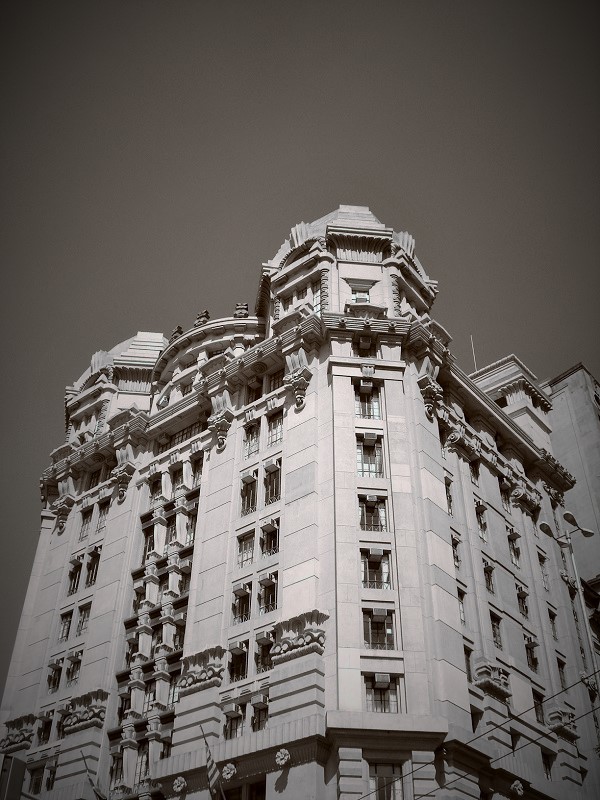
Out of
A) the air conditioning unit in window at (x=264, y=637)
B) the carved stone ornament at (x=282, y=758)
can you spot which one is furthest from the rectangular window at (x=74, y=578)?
the carved stone ornament at (x=282, y=758)

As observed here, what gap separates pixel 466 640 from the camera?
156ft

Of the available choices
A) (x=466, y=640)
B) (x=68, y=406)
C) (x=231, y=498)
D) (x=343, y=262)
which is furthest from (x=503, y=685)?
(x=68, y=406)

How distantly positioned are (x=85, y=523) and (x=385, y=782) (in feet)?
111

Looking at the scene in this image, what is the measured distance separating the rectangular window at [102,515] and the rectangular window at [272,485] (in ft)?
49.9

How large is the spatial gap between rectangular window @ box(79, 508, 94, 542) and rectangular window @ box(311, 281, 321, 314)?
22.4 metres

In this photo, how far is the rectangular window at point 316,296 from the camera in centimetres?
6111

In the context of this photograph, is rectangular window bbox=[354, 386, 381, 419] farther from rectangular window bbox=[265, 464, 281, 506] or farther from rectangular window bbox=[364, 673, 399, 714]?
rectangular window bbox=[364, 673, 399, 714]

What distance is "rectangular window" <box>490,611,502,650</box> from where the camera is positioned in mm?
51062

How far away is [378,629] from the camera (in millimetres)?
44406

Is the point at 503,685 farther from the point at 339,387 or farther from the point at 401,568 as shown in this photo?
the point at 339,387

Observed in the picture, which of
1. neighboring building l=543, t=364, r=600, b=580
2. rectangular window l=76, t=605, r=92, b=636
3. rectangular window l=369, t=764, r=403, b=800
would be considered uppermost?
neighboring building l=543, t=364, r=600, b=580

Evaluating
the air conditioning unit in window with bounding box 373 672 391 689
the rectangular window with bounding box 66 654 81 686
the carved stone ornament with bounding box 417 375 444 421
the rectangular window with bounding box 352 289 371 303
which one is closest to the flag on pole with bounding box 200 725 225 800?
the air conditioning unit in window with bounding box 373 672 391 689

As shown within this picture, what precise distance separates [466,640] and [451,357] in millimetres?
20295

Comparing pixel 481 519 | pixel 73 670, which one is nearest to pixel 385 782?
pixel 481 519
